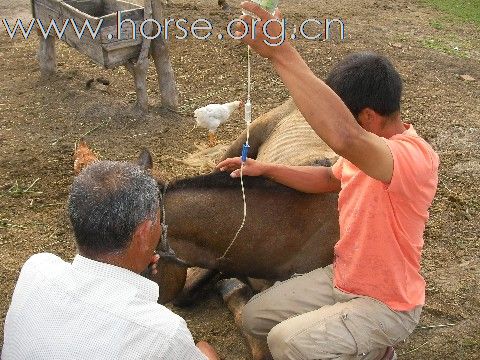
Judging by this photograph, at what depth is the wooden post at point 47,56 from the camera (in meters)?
7.84

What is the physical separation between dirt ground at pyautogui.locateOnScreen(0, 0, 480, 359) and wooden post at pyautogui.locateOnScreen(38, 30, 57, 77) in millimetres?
133

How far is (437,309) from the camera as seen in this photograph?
4.34 metres

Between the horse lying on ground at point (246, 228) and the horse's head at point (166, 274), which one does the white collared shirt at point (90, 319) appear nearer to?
the horse's head at point (166, 274)

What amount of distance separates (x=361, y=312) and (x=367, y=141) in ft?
3.24

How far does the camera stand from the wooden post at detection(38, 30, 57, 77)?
7.84m

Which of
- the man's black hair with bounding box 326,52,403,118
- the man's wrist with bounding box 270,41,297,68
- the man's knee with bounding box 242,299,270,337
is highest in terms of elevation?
the man's wrist with bounding box 270,41,297,68

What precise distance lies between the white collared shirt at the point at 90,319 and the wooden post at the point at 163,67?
5.07 meters

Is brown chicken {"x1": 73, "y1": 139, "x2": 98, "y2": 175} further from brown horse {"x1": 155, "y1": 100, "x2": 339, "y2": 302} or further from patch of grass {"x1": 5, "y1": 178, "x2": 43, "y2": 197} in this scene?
patch of grass {"x1": 5, "y1": 178, "x2": 43, "y2": 197}

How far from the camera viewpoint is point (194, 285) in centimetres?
430

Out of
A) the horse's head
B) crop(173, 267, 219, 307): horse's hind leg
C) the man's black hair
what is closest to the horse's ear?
the horse's head

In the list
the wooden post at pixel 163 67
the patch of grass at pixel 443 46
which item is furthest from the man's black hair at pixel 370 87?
the patch of grass at pixel 443 46

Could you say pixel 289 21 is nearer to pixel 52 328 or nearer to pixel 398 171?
pixel 398 171

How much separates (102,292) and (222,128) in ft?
16.2

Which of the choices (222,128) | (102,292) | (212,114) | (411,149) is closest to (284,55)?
(411,149)
